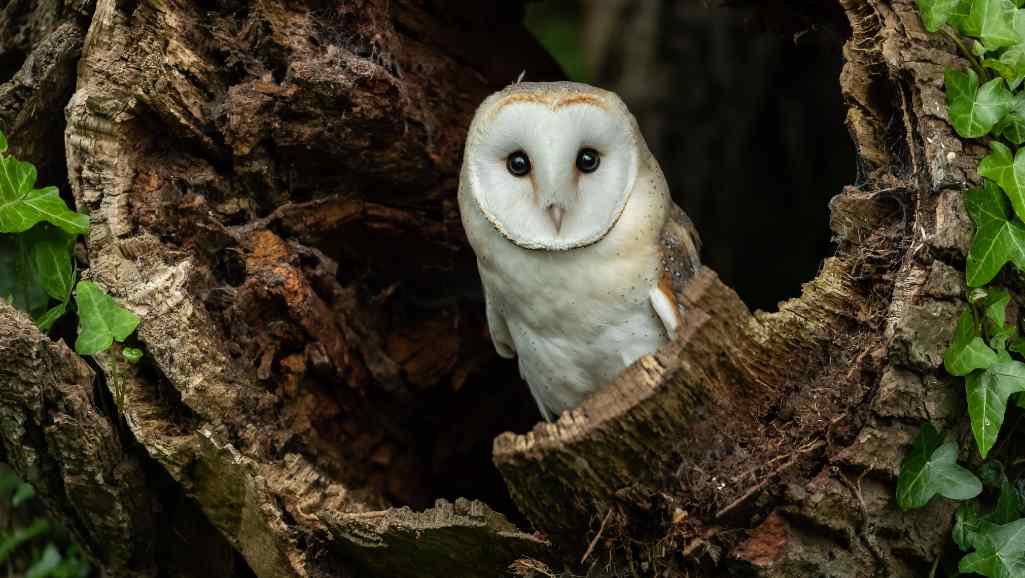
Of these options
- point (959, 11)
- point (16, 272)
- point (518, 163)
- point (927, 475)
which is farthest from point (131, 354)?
point (959, 11)

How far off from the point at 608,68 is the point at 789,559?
13.9 ft

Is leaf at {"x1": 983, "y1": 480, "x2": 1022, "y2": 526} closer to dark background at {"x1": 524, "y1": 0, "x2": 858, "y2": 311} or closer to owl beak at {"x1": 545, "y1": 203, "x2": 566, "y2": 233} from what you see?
owl beak at {"x1": 545, "y1": 203, "x2": 566, "y2": 233}

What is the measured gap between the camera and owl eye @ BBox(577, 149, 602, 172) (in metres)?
2.50

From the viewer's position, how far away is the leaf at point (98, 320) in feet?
7.17

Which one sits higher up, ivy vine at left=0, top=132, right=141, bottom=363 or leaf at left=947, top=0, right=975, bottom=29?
leaf at left=947, top=0, right=975, bottom=29

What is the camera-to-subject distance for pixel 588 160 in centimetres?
250

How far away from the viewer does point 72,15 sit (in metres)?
2.49

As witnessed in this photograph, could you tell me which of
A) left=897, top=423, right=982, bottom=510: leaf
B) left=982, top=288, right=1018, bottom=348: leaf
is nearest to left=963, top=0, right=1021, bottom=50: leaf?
left=982, top=288, right=1018, bottom=348: leaf

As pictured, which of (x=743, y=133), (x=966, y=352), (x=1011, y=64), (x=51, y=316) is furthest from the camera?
(x=743, y=133)

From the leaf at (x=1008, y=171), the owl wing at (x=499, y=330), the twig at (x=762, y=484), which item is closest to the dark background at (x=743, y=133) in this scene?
the owl wing at (x=499, y=330)

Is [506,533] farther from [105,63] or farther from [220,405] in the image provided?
[105,63]

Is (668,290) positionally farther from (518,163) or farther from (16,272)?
(16,272)

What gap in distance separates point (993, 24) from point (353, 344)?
1.85 m

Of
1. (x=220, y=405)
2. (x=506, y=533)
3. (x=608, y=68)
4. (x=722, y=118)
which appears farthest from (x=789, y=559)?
(x=608, y=68)
